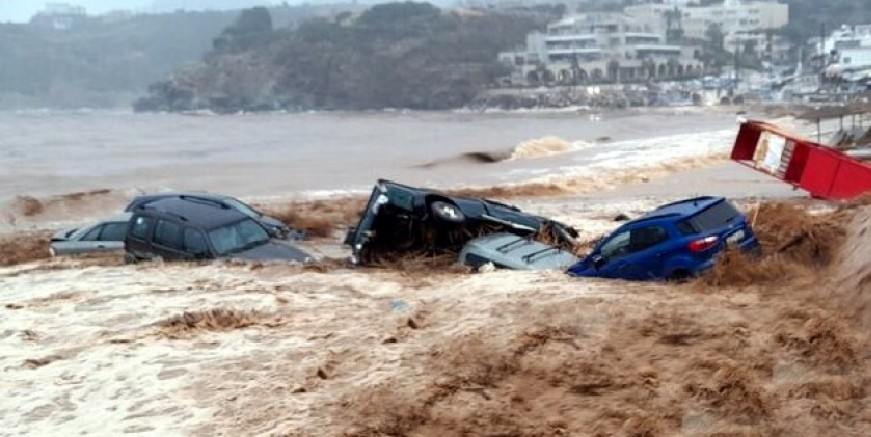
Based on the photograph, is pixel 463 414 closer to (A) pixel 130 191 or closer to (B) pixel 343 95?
(A) pixel 130 191

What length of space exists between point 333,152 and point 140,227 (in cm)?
5021

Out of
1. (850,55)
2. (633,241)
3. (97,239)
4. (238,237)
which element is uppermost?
(633,241)

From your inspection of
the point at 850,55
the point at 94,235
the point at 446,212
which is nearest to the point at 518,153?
the point at 94,235

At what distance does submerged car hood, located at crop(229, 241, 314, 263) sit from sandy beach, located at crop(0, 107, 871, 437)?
1.05 meters

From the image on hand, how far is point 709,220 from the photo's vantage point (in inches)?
425

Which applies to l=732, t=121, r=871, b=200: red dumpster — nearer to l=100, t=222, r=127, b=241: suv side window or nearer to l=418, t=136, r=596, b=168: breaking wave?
l=100, t=222, r=127, b=241: suv side window

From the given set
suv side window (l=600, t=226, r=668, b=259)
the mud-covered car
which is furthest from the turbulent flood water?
suv side window (l=600, t=226, r=668, b=259)

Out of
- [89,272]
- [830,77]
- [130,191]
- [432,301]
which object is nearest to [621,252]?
[432,301]

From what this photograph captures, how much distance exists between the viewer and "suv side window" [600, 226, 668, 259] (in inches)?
425

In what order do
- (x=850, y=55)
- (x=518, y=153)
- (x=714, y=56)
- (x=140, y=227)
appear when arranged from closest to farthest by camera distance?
(x=140, y=227), (x=518, y=153), (x=850, y=55), (x=714, y=56)

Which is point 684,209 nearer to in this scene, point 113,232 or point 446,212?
point 446,212

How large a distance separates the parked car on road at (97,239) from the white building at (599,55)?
487ft

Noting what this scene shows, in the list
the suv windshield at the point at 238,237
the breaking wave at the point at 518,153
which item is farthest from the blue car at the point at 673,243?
the breaking wave at the point at 518,153

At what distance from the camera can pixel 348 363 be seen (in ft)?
26.5
